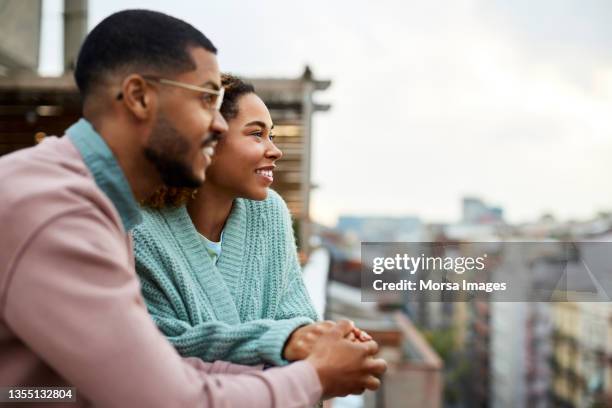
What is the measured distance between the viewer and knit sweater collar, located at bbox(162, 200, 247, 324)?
1.10 meters

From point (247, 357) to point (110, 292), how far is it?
14.5 inches

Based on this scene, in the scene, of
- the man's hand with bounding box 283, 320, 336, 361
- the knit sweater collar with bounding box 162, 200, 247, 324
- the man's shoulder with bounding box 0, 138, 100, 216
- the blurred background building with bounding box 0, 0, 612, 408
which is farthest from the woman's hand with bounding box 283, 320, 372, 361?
the blurred background building with bounding box 0, 0, 612, 408

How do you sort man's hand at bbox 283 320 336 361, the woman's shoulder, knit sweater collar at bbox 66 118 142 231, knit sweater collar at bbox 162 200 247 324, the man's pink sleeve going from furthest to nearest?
the woman's shoulder < knit sweater collar at bbox 162 200 247 324 < man's hand at bbox 283 320 336 361 < knit sweater collar at bbox 66 118 142 231 < the man's pink sleeve

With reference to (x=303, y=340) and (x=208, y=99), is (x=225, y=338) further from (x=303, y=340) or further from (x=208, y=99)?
(x=208, y=99)

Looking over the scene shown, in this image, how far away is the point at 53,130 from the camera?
6668mm

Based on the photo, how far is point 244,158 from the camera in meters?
1.17

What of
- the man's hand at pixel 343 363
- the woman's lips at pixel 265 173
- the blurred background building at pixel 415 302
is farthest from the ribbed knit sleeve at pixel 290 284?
the blurred background building at pixel 415 302

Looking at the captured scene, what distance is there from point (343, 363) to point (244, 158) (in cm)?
44

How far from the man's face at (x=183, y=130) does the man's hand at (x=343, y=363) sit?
282mm

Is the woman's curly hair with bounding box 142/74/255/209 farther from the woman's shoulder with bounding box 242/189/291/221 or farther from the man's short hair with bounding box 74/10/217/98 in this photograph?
the man's short hair with bounding box 74/10/217/98

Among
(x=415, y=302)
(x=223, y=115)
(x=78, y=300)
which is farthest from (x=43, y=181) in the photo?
(x=415, y=302)

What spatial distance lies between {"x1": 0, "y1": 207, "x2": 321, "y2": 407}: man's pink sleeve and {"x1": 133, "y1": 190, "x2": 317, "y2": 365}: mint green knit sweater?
0.96ft

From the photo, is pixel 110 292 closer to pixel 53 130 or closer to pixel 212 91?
pixel 212 91

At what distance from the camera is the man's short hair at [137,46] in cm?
84
